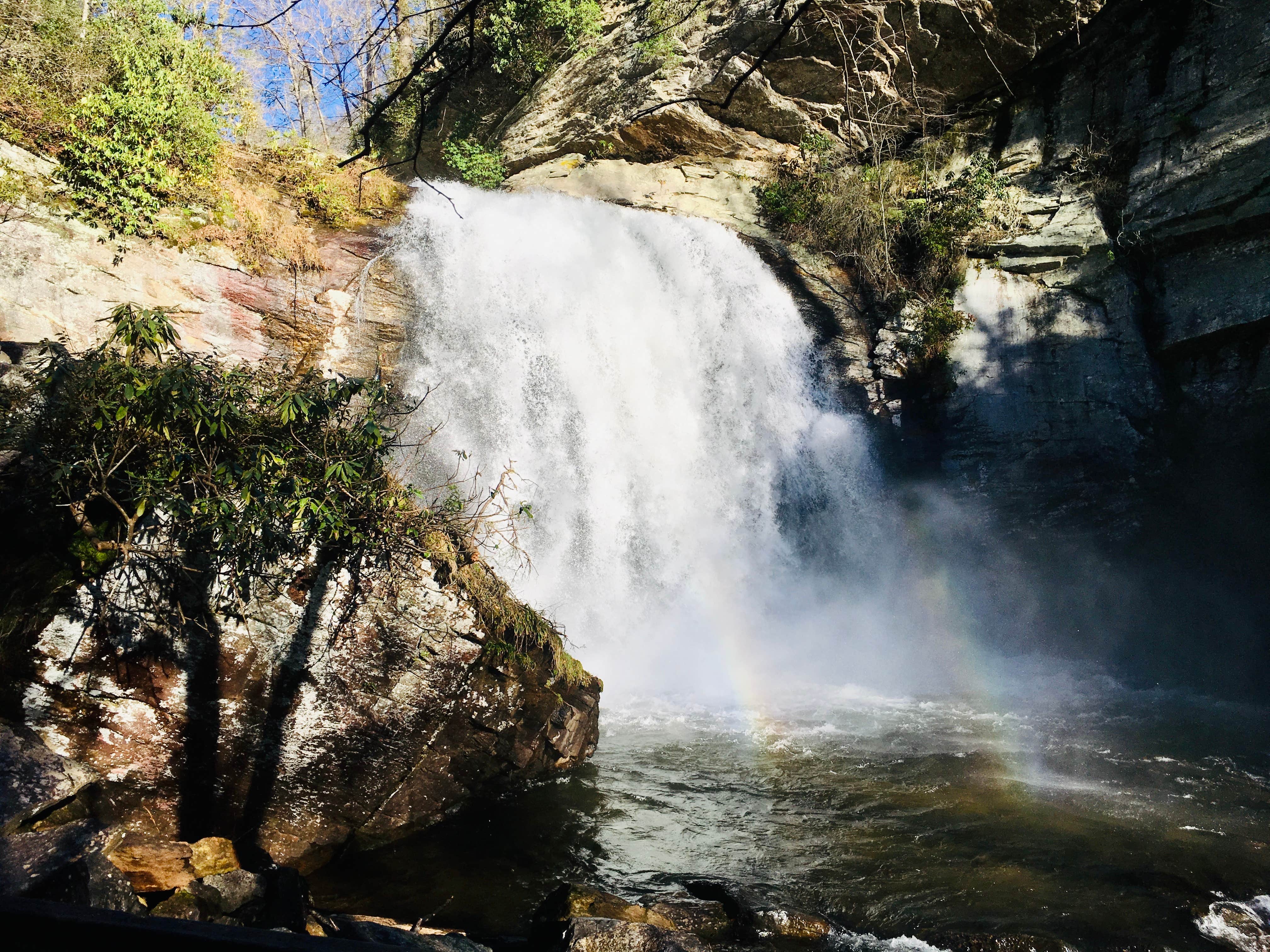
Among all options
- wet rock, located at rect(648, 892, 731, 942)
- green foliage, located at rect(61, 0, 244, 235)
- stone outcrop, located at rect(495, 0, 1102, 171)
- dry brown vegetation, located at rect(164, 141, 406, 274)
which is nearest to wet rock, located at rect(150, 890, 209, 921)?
wet rock, located at rect(648, 892, 731, 942)

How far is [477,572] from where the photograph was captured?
5.99m

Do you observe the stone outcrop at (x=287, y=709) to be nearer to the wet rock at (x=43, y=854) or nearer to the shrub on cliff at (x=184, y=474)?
the shrub on cliff at (x=184, y=474)

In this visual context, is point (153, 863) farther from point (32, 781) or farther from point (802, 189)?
point (802, 189)

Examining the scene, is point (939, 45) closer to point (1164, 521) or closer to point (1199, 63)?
point (1199, 63)

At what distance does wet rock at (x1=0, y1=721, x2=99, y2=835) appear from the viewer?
11.0 feet

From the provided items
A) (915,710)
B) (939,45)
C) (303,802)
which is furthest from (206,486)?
(939,45)

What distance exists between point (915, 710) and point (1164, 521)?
20.6ft

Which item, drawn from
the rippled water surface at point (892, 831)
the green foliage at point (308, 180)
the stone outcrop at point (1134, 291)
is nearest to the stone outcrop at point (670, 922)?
the rippled water surface at point (892, 831)

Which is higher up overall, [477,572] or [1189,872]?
[477,572]

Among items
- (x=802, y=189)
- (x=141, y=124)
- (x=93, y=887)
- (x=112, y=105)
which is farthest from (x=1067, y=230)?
(x=93, y=887)

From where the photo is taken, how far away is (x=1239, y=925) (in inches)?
168

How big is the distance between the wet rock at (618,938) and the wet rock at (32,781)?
2.59 m

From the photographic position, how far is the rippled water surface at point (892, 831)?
Answer: 444 cm

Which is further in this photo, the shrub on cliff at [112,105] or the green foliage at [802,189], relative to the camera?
the green foliage at [802,189]
